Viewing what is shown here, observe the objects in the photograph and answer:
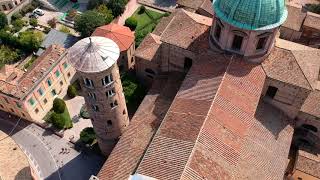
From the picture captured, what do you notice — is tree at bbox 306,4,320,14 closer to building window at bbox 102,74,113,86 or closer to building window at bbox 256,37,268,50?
building window at bbox 256,37,268,50

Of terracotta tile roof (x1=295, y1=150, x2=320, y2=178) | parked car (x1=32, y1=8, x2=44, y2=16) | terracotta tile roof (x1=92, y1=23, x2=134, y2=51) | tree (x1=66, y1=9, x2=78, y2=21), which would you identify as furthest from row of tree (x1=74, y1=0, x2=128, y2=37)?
terracotta tile roof (x1=295, y1=150, x2=320, y2=178)

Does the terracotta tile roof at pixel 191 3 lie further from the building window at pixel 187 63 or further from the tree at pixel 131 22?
the building window at pixel 187 63

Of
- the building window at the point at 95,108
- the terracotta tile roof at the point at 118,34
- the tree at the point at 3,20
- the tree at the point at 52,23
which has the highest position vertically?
the building window at the point at 95,108

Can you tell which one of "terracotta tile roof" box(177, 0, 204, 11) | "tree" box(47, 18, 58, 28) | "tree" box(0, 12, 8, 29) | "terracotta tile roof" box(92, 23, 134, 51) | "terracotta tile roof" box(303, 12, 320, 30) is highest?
"terracotta tile roof" box(303, 12, 320, 30)

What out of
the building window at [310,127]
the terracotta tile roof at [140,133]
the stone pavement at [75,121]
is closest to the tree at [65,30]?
the stone pavement at [75,121]

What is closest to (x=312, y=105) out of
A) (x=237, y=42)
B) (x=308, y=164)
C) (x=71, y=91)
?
(x=308, y=164)
